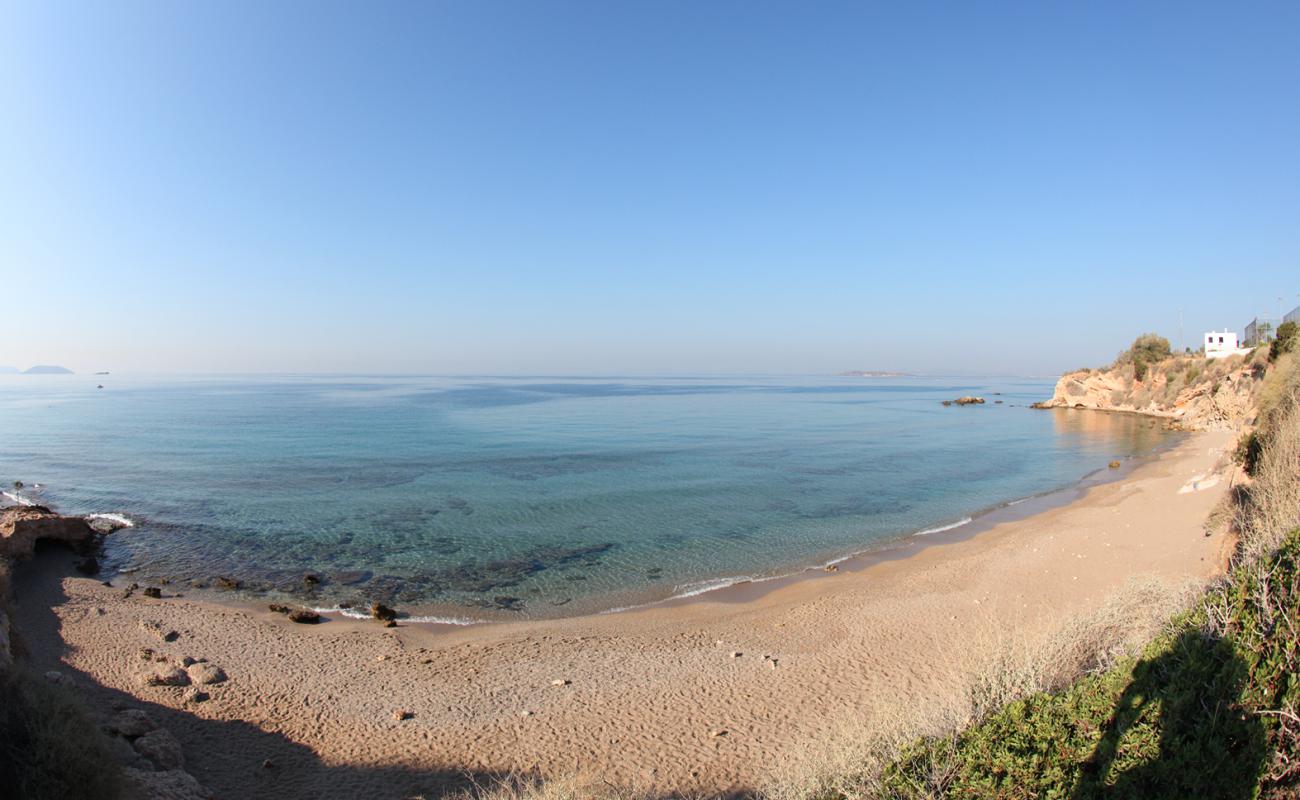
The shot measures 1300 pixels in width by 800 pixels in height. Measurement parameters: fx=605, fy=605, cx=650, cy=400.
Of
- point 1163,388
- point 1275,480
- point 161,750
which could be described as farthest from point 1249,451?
point 1163,388

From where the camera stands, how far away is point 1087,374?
81.9 metres

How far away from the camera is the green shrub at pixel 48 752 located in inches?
192

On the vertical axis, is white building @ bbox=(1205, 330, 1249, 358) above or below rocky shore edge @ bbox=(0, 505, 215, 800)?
above

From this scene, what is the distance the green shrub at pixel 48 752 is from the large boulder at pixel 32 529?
43.4 feet

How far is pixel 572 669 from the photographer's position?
10.6 metres

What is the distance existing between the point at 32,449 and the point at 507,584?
43929 mm

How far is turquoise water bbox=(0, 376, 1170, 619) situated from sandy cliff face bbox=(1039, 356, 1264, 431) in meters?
5.54

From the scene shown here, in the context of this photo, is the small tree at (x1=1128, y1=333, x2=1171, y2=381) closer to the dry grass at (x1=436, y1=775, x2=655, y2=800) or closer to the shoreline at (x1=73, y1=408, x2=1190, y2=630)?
the shoreline at (x1=73, y1=408, x2=1190, y2=630)

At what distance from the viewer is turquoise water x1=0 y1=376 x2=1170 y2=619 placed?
1658 cm

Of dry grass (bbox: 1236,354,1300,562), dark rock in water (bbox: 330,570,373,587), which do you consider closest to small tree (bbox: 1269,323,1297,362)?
dry grass (bbox: 1236,354,1300,562)

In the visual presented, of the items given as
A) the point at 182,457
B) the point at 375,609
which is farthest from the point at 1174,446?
the point at 182,457

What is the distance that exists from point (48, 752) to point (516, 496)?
20938 millimetres

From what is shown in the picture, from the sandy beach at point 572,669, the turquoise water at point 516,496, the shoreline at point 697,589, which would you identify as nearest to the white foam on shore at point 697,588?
the shoreline at point 697,589

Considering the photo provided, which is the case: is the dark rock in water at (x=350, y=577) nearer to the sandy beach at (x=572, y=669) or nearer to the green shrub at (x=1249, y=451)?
the sandy beach at (x=572, y=669)
